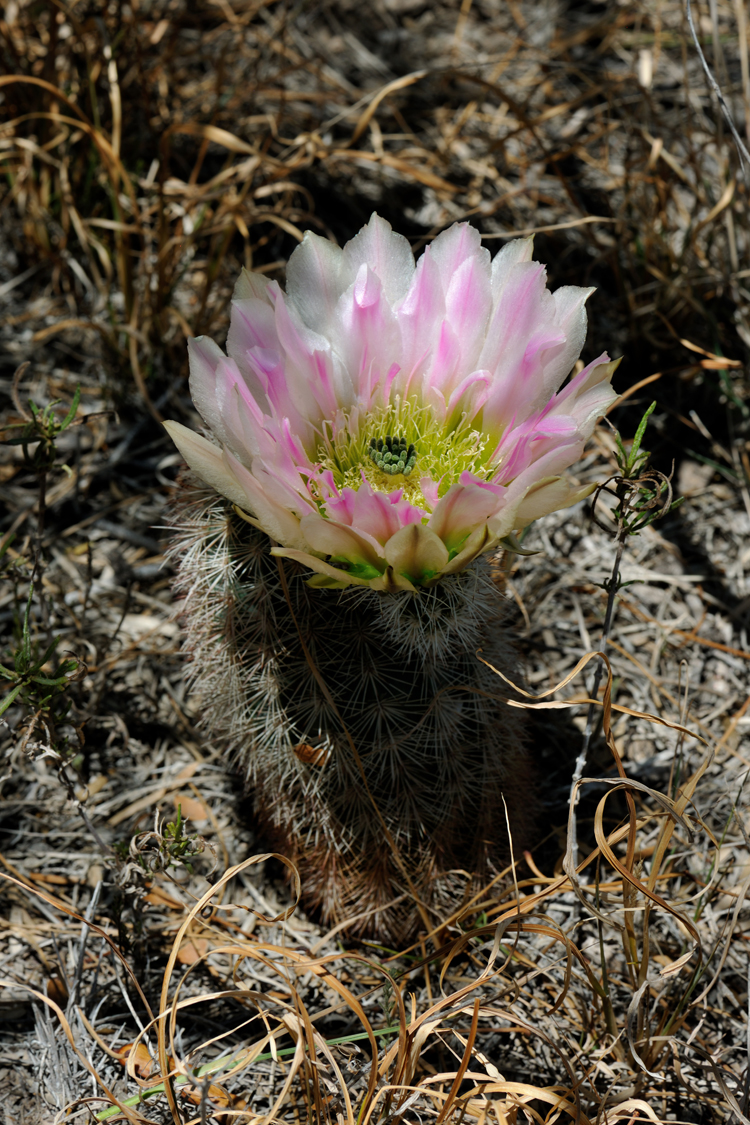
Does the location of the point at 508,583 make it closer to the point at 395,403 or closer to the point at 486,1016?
the point at 395,403

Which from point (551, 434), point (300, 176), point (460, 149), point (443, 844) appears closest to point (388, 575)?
point (551, 434)

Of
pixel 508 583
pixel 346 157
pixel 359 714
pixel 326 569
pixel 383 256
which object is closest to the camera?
pixel 326 569

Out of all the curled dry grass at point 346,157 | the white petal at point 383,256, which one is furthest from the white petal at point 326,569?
the curled dry grass at point 346,157

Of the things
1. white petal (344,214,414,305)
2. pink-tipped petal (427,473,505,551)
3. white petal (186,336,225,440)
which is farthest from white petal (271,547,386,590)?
white petal (344,214,414,305)

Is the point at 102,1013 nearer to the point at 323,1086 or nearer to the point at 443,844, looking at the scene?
the point at 323,1086

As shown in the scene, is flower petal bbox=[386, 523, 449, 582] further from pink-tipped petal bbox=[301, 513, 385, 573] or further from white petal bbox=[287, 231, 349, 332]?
white petal bbox=[287, 231, 349, 332]

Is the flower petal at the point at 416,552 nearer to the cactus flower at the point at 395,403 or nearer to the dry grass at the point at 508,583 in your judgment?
the cactus flower at the point at 395,403

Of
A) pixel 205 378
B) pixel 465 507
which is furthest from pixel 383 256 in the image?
pixel 465 507
